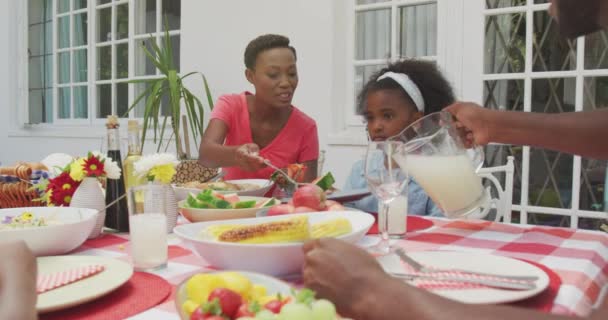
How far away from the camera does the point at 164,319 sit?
657mm

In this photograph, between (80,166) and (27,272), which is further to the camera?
(80,166)

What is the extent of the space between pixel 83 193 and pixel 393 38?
2389mm

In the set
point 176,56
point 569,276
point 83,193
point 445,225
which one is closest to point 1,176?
point 83,193

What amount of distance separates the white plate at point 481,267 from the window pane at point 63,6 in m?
5.32

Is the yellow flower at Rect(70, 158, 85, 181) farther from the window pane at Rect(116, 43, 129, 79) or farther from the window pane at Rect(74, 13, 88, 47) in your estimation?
the window pane at Rect(74, 13, 88, 47)

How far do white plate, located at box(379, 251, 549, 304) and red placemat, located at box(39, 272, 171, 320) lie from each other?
352 millimetres

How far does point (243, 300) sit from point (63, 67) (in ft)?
17.8

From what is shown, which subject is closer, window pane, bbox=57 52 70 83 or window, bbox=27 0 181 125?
window, bbox=27 0 181 125

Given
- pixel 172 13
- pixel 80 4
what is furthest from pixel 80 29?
pixel 172 13

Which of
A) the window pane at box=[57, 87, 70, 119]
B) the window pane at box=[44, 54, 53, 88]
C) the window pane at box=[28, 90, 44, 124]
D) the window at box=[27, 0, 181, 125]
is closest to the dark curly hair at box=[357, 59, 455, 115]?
the window at box=[27, 0, 181, 125]

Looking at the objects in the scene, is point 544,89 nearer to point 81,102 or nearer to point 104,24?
point 104,24

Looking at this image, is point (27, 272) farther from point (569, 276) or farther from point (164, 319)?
point (569, 276)

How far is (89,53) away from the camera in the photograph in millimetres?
4988

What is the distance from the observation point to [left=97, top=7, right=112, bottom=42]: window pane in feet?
16.1
